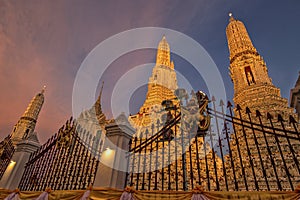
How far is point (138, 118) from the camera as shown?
40062mm

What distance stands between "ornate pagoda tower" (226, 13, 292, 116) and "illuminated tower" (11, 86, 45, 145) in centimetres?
4067

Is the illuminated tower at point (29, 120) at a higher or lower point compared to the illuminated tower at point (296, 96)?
higher

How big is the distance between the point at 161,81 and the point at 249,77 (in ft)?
110

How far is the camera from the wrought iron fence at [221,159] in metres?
4.88

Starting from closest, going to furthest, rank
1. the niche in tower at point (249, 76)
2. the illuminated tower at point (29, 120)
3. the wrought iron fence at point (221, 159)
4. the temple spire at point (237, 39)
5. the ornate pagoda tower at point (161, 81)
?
the wrought iron fence at point (221, 159), the niche in tower at point (249, 76), the temple spire at point (237, 39), the illuminated tower at point (29, 120), the ornate pagoda tower at point (161, 81)

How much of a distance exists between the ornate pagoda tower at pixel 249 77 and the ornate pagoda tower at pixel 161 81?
18610 mm

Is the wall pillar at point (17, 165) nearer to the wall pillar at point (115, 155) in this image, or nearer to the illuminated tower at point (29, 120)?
the wall pillar at point (115, 155)

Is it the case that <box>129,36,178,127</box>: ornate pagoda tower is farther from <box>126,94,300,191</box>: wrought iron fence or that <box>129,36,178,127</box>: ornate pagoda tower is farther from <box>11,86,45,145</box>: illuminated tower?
<box>126,94,300,191</box>: wrought iron fence

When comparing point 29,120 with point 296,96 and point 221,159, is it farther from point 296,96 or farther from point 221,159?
point 296,96

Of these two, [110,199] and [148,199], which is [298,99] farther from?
[110,199]

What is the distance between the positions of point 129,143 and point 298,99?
525 cm

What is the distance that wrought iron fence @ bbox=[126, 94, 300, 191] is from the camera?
488 centimetres

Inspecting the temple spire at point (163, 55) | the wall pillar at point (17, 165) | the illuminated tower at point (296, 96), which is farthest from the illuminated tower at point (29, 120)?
the illuminated tower at point (296, 96)

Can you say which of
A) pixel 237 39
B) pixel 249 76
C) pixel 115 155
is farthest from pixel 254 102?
pixel 115 155
